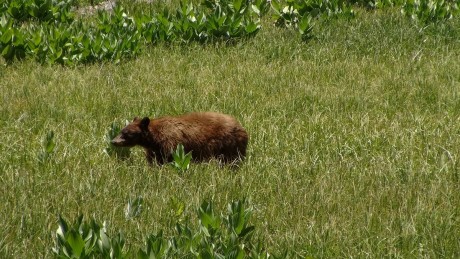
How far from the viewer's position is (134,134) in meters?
7.22

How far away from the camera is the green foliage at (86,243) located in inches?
187

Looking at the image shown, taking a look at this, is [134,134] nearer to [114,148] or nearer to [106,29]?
[114,148]

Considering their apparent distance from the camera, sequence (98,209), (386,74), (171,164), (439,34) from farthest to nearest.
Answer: (439,34) → (386,74) → (171,164) → (98,209)

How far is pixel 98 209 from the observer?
19.4ft

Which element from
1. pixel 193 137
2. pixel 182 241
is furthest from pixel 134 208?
pixel 193 137

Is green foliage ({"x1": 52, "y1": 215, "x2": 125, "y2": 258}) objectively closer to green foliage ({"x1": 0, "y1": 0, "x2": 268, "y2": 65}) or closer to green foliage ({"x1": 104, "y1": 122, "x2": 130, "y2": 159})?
green foliage ({"x1": 104, "y1": 122, "x2": 130, "y2": 159})

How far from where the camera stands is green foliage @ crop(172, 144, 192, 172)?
22.1ft

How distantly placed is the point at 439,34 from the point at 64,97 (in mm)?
5103

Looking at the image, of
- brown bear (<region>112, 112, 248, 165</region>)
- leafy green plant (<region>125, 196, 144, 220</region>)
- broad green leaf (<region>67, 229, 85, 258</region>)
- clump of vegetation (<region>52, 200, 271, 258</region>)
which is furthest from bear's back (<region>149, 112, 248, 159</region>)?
broad green leaf (<region>67, 229, 85, 258</region>)

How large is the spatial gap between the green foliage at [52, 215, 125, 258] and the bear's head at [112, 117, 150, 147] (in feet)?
7.63

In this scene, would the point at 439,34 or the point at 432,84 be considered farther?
the point at 439,34

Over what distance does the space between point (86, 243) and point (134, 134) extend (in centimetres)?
247

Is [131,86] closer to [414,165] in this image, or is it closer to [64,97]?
[64,97]

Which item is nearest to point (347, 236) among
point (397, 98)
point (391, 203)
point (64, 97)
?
point (391, 203)
